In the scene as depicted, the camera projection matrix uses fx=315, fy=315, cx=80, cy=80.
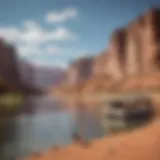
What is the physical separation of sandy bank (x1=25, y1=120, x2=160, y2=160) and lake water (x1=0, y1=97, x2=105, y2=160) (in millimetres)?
103

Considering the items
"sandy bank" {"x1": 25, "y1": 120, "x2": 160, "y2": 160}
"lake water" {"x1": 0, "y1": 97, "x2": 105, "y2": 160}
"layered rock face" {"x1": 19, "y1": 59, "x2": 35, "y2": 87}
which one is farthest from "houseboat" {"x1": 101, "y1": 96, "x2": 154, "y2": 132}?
"layered rock face" {"x1": 19, "y1": 59, "x2": 35, "y2": 87}

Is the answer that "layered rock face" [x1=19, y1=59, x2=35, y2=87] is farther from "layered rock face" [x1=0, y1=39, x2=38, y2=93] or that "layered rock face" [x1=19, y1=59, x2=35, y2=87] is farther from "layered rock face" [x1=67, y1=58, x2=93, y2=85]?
"layered rock face" [x1=67, y1=58, x2=93, y2=85]

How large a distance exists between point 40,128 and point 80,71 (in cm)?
71

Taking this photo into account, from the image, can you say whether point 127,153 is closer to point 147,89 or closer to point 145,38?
point 147,89

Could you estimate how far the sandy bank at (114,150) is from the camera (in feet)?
9.27

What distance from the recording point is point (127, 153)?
Result: 2.86 m

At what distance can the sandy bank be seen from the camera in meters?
2.83

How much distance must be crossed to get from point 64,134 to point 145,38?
1.53m

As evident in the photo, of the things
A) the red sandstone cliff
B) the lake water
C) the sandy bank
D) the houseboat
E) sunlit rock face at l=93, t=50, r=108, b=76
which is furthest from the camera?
the houseboat

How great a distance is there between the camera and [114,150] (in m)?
2.91

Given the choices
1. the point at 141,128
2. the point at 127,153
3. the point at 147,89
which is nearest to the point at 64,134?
the point at 127,153

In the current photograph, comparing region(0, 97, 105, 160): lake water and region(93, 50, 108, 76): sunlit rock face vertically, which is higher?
region(93, 50, 108, 76): sunlit rock face

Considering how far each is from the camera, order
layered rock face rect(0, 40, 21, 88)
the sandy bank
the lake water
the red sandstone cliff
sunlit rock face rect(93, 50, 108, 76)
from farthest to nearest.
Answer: the red sandstone cliff → sunlit rock face rect(93, 50, 108, 76) → layered rock face rect(0, 40, 21, 88) → the lake water → the sandy bank

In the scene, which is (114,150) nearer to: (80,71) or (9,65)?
(80,71)
